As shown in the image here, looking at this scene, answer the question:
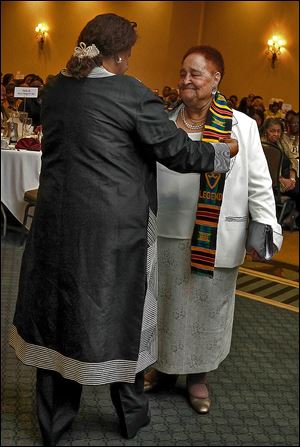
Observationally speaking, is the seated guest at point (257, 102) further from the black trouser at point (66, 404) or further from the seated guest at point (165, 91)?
the black trouser at point (66, 404)

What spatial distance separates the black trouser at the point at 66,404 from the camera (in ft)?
5.28

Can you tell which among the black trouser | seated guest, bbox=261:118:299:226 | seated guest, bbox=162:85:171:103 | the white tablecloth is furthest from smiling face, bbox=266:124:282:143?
the black trouser

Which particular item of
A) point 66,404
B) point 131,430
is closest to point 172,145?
point 66,404

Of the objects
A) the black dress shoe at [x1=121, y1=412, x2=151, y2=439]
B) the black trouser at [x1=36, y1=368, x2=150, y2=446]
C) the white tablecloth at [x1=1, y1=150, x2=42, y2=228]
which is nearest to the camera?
the white tablecloth at [x1=1, y1=150, x2=42, y2=228]

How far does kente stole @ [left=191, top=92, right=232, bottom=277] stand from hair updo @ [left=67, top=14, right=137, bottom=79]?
0.09 meters

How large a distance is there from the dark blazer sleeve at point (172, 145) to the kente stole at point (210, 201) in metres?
0.02

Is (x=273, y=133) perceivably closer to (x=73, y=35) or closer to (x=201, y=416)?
(x=73, y=35)

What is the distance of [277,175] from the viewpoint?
1.92 feet

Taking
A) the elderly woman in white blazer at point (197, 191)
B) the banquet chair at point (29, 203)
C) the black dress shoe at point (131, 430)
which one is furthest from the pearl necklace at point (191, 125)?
the black dress shoe at point (131, 430)

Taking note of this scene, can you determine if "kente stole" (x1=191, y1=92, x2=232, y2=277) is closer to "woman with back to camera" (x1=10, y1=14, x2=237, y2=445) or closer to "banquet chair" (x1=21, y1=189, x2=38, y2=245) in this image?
"woman with back to camera" (x1=10, y1=14, x2=237, y2=445)

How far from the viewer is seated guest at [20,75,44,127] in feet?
1.81

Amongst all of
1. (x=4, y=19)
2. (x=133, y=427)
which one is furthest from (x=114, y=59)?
(x=133, y=427)

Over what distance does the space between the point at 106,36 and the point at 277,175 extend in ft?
0.65

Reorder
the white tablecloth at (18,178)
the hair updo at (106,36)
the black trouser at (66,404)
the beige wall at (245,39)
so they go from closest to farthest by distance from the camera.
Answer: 1. the hair updo at (106,36)
2. the beige wall at (245,39)
3. the white tablecloth at (18,178)
4. the black trouser at (66,404)
